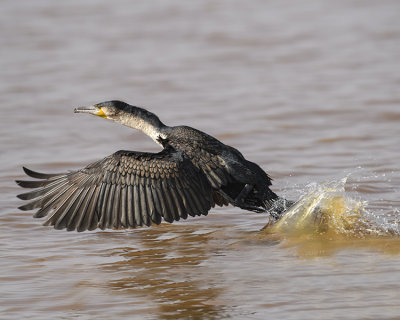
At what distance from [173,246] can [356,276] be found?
1.67m

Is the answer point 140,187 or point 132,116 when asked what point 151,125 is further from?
point 140,187

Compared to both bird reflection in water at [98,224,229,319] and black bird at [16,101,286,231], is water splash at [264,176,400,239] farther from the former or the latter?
bird reflection in water at [98,224,229,319]

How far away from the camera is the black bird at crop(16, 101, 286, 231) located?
6.45 meters

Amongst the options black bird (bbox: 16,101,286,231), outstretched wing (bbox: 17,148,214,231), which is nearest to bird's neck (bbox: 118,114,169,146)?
black bird (bbox: 16,101,286,231)

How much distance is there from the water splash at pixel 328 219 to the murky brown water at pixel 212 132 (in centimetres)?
14

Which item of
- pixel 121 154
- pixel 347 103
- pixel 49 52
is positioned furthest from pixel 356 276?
pixel 49 52

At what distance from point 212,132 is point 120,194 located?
12.9 ft

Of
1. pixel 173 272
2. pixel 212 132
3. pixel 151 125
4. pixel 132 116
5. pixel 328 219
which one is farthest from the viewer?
pixel 212 132

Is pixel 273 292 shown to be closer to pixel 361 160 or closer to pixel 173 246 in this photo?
pixel 173 246

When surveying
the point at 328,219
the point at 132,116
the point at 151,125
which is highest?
the point at 132,116

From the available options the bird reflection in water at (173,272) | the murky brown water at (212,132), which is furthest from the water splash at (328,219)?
the bird reflection in water at (173,272)

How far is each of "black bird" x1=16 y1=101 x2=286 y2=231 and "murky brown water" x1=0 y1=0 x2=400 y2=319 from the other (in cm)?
34

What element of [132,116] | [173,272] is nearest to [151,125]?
[132,116]

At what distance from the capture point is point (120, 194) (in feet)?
21.3
